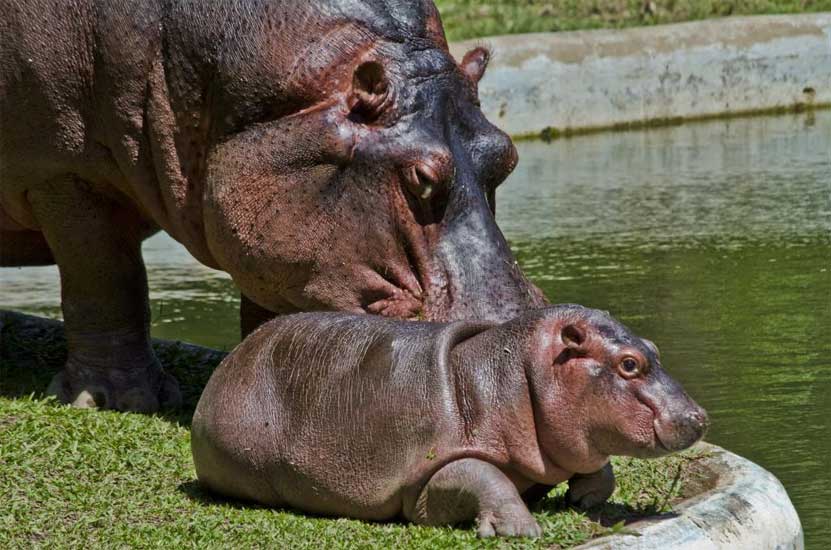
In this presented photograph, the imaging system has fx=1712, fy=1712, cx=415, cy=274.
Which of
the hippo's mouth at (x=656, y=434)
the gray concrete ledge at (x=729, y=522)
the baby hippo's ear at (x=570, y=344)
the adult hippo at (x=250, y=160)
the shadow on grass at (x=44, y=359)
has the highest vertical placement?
the adult hippo at (x=250, y=160)

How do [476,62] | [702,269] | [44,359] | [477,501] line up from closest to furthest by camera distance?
[477,501] → [476,62] → [44,359] → [702,269]

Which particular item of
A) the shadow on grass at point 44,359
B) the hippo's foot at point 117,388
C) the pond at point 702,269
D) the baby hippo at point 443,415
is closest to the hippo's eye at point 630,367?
the baby hippo at point 443,415

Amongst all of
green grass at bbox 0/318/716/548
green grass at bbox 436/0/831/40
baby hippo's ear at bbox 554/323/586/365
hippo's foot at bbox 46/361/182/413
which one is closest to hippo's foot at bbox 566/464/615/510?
green grass at bbox 0/318/716/548

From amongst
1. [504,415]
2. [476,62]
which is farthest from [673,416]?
[476,62]

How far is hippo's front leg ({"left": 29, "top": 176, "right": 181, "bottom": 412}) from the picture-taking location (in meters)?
6.26

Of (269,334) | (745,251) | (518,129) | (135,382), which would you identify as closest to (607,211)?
(745,251)

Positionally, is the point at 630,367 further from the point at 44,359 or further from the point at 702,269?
the point at 702,269

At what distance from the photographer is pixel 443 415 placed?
4.27 metres

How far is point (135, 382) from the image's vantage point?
6.29m

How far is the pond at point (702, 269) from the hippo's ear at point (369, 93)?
185 centimetres

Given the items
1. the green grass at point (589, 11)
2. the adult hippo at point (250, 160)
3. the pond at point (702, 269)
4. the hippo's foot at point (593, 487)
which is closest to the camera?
the hippo's foot at point (593, 487)

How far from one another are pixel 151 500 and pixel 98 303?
1680 mm

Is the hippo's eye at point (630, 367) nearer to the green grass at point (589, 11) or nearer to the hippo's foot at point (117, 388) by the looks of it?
the hippo's foot at point (117, 388)

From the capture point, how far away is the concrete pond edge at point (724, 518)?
13.6ft
